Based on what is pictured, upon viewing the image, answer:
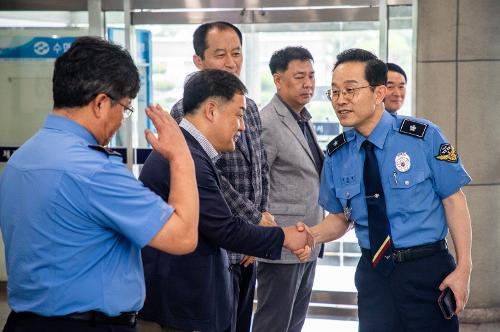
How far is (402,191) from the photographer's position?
285 centimetres

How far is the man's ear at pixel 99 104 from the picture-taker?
6.45ft

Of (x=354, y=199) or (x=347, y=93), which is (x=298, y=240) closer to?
(x=354, y=199)

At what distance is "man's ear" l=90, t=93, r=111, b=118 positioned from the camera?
1.97 metres

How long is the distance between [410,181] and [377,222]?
0.20 metres

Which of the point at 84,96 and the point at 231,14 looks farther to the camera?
the point at 231,14

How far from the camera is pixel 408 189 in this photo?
2842 millimetres

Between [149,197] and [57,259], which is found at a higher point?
[149,197]

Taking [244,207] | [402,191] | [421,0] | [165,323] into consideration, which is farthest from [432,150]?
[421,0]

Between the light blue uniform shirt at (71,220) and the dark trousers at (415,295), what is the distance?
121 centimetres

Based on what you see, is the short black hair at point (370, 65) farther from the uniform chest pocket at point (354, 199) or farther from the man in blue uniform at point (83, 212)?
the man in blue uniform at point (83, 212)

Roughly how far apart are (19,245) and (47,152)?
0.26 m

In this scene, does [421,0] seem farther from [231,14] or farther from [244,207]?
[244,207]

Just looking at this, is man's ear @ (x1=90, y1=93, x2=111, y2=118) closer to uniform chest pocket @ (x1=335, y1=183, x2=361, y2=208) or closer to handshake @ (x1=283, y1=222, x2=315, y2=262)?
handshake @ (x1=283, y1=222, x2=315, y2=262)

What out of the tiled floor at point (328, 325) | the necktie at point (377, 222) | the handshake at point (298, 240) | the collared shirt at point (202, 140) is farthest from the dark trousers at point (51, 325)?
the tiled floor at point (328, 325)
